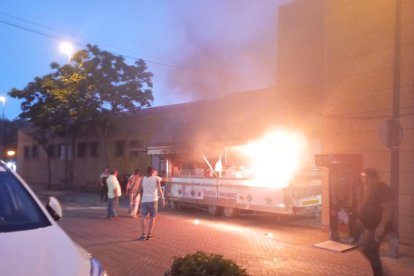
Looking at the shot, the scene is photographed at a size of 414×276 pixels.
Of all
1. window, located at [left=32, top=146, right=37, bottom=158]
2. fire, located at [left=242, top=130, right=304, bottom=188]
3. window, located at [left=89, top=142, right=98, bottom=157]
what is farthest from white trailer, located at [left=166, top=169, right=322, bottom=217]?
window, located at [left=32, top=146, right=37, bottom=158]

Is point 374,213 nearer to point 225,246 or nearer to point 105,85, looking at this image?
point 225,246

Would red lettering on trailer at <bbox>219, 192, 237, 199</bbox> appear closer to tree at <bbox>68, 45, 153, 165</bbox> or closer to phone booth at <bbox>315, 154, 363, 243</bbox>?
phone booth at <bbox>315, 154, 363, 243</bbox>

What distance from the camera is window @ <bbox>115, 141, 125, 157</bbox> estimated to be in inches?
1135

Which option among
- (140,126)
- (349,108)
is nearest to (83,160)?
(140,126)

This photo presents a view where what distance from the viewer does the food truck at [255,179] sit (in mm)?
13172

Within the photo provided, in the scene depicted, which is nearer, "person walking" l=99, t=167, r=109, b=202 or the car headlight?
the car headlight

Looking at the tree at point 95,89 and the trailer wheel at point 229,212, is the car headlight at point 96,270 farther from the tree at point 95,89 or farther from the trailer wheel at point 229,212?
the tree at point 95,89

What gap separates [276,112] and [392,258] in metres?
9.42

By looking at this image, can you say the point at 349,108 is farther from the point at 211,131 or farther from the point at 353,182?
the point at 211,131

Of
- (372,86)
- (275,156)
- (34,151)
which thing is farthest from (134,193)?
(34,151)

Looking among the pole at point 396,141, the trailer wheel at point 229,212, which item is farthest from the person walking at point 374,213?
the trailer wheel at point 229,212

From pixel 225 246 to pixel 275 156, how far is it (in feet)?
16.0

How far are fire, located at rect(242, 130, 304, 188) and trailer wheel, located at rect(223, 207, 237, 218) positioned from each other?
60.6 inches

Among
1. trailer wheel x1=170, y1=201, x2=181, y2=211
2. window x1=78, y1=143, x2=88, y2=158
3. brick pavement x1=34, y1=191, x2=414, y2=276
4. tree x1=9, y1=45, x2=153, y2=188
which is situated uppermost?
tree x1=9, y1=45, x2=153, y2=188
